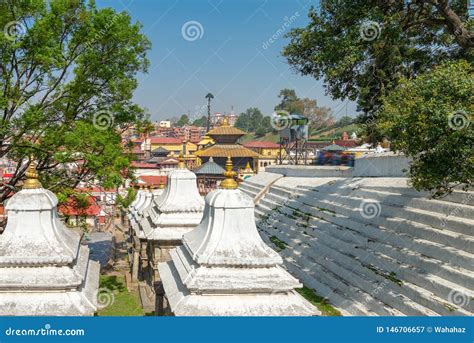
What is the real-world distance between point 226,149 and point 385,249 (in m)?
36.1

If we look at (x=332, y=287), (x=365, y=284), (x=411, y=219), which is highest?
(x=411, y=219)

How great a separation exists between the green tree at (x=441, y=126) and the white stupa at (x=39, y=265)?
6.09m

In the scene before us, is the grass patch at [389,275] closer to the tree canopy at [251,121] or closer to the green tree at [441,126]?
the green tree at [441,126]

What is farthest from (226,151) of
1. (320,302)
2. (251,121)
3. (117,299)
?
(251,121)

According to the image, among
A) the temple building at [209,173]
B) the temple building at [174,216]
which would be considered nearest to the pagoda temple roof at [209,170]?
the temple building at [209,173]

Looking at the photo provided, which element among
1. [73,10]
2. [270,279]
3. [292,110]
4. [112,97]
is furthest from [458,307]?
[292,110]

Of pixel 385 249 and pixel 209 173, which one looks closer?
pixel 385 249

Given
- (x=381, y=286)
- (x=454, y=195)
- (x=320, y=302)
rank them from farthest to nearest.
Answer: (x=454, y=195)
(x=320, y=302)
(x=381, y=286)

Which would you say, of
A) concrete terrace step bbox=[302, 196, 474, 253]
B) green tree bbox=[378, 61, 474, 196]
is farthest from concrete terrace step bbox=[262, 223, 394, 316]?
green tree bbox=[378, 61, 474, 196]

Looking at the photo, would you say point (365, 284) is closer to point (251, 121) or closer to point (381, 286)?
point (381, 286)

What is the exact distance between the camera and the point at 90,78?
15.4 m

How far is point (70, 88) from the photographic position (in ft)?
49.1

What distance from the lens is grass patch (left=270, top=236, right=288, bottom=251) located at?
56.1 feet

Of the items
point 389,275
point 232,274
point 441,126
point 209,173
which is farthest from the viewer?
point 209,173
